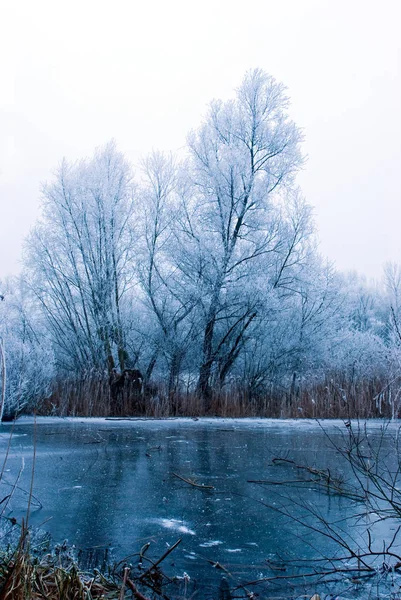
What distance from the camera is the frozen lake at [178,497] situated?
8.14 feet

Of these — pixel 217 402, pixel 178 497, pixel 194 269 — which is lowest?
pixel 178 497

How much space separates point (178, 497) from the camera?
3.46 meters

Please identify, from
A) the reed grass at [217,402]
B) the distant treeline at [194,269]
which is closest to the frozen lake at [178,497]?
the reed grass at [217,402]

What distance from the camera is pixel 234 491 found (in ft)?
12.0

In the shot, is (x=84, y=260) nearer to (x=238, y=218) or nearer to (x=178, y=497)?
(x=238, y=218)

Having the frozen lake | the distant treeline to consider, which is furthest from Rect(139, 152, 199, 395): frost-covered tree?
the frozen lake

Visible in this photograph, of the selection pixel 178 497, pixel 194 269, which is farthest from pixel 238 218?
pixel 178 497

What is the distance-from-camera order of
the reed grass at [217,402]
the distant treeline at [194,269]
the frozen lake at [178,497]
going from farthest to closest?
the distant treeline at [194,269] < the reed grass at [217,402] < the frozen lake at [178,497]

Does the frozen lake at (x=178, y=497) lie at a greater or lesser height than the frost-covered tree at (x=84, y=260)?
lesser

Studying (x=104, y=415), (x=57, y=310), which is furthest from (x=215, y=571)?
(x=57, y=310)

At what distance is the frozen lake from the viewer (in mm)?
2480

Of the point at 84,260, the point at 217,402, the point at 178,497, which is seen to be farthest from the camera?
the point at 84,260

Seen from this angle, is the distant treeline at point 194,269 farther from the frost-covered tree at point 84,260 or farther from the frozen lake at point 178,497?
the frozen lake at point 178,497

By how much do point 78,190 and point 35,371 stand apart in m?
6.34
